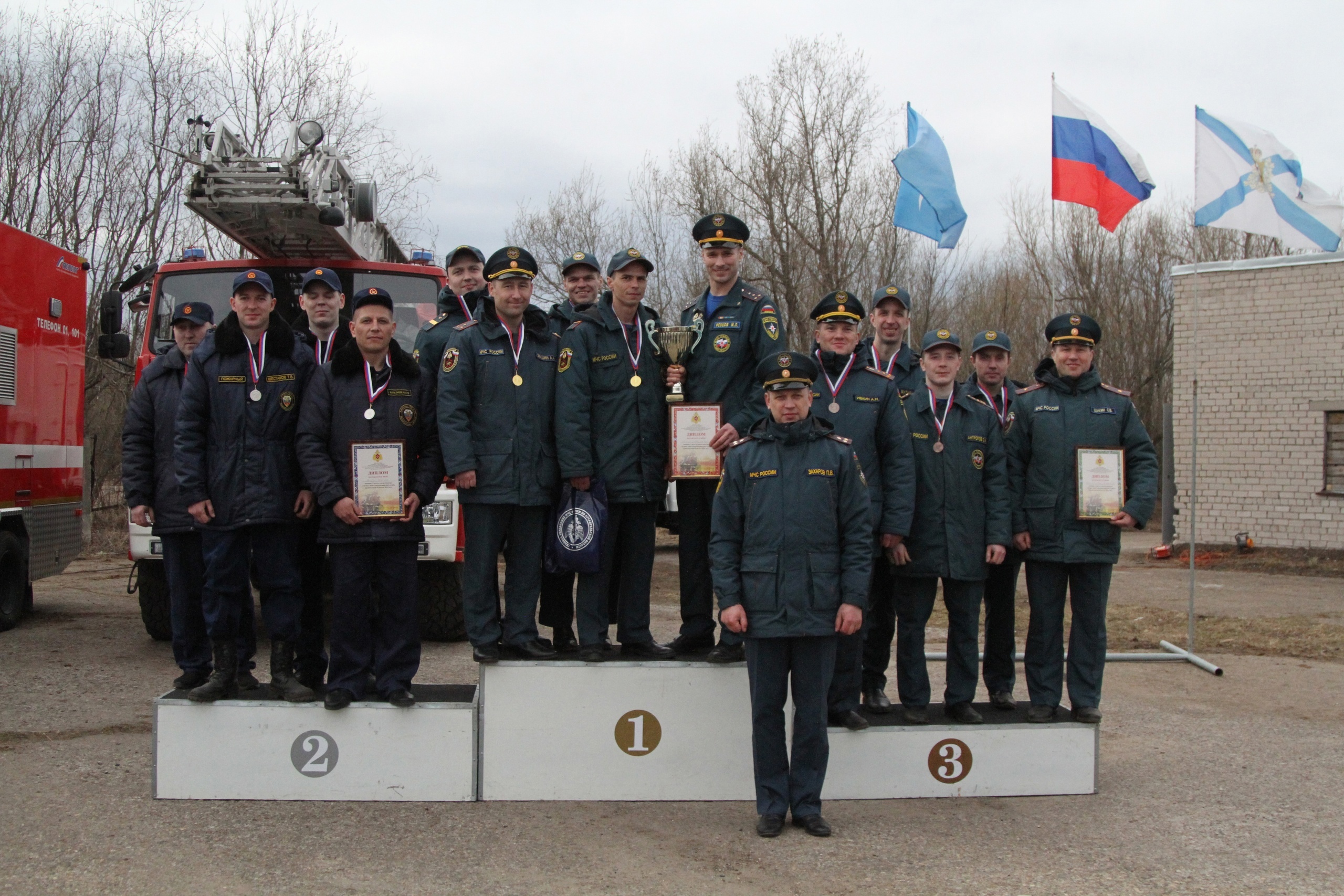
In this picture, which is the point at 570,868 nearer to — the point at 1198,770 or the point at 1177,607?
the point at 1198,770

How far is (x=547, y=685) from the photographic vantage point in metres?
4.87

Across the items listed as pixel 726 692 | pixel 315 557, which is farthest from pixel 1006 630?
pixel 315 557

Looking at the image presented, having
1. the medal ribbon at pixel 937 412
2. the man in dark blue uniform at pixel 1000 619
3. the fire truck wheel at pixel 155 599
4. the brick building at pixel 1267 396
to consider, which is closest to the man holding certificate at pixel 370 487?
the medal ribbon at pixel 937 412

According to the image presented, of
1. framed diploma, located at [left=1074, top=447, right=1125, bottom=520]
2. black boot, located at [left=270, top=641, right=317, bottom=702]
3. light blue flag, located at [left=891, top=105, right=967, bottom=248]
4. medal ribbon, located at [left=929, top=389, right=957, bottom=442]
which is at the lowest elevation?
black boot, located at [left=270, top=641, right=317, bottom=702]

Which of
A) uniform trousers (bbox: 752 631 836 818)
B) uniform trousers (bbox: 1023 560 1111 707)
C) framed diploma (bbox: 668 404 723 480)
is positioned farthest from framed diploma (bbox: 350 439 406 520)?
uniform trousers (bbox: 1023 560 1111 707)

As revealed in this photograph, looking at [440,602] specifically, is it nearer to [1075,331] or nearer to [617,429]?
[617,429]

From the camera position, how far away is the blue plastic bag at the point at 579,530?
15.9 feet

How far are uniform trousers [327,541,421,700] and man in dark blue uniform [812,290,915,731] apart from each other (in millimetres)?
1998

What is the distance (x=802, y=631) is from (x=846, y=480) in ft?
2.12

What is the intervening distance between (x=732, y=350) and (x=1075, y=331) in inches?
70.4

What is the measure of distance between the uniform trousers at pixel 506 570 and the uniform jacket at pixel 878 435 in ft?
4.86

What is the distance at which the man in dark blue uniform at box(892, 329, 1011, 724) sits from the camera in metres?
5.06

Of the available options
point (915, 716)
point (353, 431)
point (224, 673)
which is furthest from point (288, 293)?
point (915, 716)

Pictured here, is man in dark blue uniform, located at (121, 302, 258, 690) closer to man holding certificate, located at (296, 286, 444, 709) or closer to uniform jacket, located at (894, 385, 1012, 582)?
man holding certificate, located at (296, 286, 444, 709)
